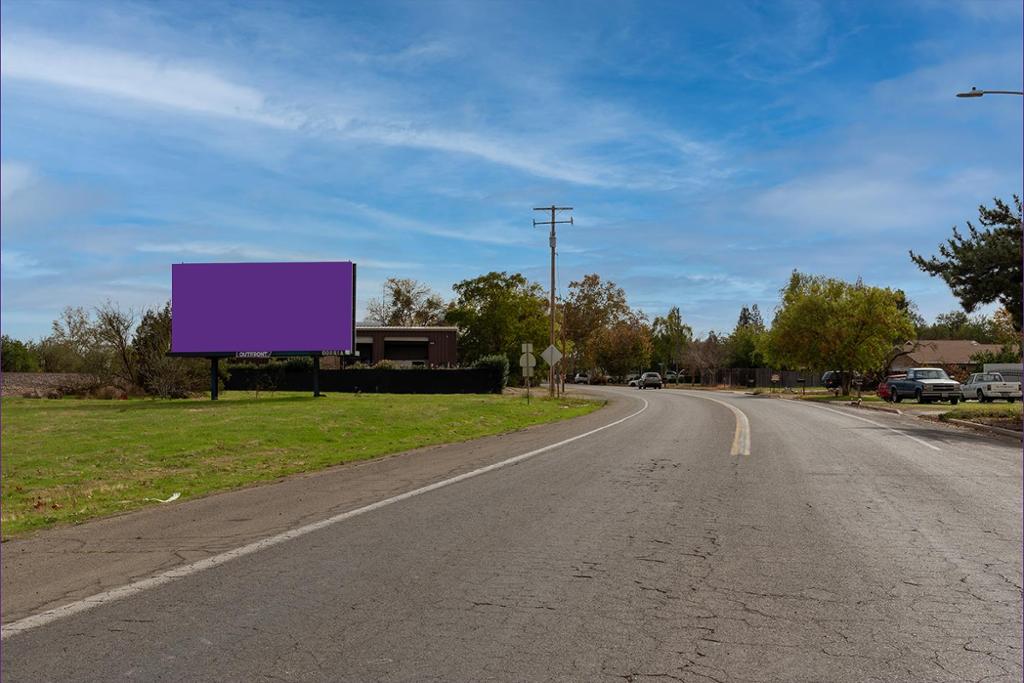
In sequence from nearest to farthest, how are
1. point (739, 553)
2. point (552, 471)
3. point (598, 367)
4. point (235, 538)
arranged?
point (739, 553)
point (235, 538)
point (552, 471)
point (598, 367)

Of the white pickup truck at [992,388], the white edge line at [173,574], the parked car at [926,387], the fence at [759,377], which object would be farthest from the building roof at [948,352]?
the white edge line at [173,574]

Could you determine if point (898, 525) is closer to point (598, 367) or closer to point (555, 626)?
point (555, 626)

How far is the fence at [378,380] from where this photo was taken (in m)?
51.2

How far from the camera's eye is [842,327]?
5616 cm

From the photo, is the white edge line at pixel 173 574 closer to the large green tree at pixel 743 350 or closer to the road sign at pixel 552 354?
the road sign at pixel 552 354

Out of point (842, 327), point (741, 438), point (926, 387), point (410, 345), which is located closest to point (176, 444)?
point (741, 438)

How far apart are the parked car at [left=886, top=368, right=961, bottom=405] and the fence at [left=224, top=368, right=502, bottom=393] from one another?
23388 mm

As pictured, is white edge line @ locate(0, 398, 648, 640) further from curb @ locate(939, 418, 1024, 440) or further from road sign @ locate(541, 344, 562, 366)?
road sign @ locate(541, 344, 562, 366)

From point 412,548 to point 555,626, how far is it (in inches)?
96.2

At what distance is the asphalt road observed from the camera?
4.50 metres

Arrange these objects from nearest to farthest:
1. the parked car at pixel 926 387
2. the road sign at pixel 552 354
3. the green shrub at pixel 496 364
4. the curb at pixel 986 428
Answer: the curb at pixel 986 428
the road sign at pixel 552 354
the parked car at pixel 926 387
the green shrub at pixel 496 364

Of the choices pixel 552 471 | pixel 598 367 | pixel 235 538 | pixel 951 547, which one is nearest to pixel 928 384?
pixel 552 471

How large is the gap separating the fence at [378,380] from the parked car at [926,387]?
921 inches

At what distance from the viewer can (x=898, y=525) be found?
27.2 ft
